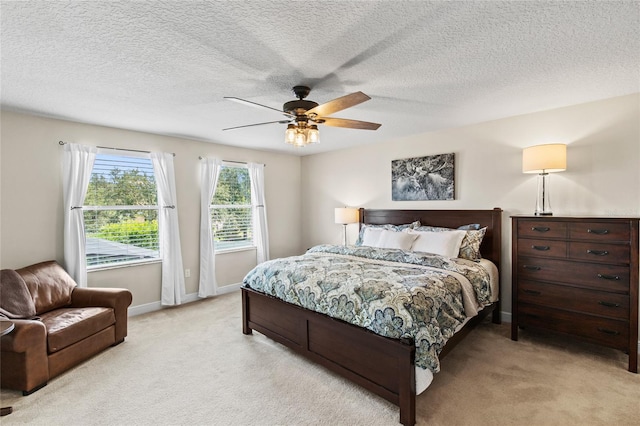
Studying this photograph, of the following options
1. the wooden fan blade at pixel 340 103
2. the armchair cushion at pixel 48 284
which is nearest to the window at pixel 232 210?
the armchair cushion at pixel 48 284

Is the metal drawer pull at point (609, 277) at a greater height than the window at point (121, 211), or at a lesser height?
lesser

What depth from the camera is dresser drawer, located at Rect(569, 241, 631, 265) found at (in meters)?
2.54

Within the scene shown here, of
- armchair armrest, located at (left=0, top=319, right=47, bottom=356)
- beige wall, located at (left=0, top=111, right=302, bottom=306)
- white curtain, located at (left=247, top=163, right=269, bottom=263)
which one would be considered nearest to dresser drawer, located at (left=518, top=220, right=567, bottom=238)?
white curtain, located at (left=247, top=163, right=269, bottom=263)

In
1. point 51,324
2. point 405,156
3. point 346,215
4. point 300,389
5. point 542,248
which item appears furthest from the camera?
point 346,215

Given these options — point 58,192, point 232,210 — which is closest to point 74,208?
point 58,192

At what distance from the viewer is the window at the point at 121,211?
12.2 ft

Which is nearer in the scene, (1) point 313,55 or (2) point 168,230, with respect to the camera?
(1) point 313,55

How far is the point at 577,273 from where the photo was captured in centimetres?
276

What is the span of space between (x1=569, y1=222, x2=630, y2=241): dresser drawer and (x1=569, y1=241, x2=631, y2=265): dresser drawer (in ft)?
0.19

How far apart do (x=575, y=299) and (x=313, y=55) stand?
3140mm

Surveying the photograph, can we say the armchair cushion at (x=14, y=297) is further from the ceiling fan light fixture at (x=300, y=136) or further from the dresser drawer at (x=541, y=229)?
the dresser drawer at (x=541, y=229)

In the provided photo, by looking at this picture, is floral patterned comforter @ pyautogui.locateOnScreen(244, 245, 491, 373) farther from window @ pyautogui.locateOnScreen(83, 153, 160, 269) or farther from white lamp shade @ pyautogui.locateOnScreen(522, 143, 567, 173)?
window @ pyautogui.locateOnScreen(83, 153, 160, 269)

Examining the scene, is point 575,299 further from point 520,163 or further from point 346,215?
point 346,215

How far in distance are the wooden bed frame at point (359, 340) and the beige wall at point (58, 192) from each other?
173 centimetres
